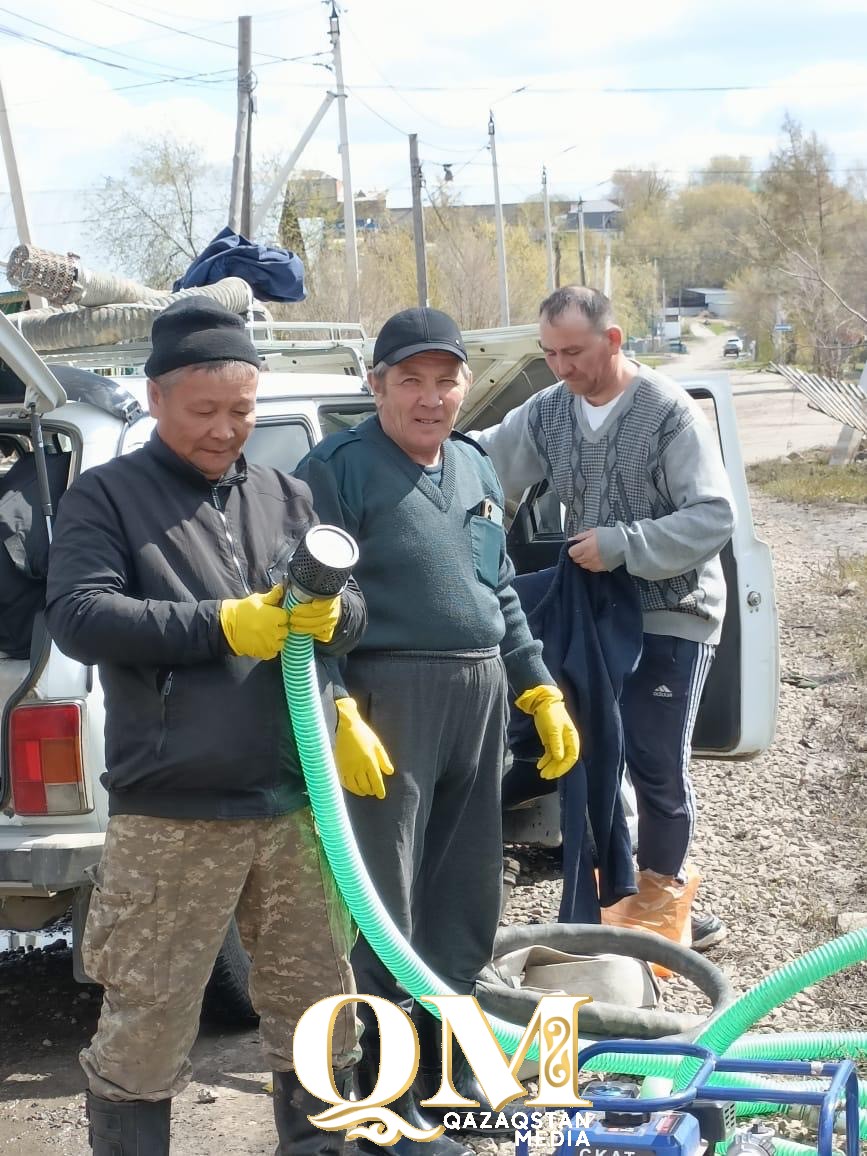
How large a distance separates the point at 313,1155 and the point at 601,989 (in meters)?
1.23

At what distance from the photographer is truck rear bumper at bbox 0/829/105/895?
11.4 ft

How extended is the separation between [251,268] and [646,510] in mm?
2283

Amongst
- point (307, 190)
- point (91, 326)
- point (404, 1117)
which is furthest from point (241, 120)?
point (307, 190)

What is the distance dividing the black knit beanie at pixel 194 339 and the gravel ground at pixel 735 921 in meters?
1.94

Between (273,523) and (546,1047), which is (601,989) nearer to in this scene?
(546,1047)

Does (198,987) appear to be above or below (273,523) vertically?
below

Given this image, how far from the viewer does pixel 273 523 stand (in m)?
2.95

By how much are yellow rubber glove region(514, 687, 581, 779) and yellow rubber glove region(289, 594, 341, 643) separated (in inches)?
41.0

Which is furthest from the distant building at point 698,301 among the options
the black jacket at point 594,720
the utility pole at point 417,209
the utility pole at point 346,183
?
the black jacket at point 594,720

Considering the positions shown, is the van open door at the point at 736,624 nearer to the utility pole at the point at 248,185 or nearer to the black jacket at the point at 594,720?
the black jacket at the point at 594,720

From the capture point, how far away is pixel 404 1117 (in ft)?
10.8

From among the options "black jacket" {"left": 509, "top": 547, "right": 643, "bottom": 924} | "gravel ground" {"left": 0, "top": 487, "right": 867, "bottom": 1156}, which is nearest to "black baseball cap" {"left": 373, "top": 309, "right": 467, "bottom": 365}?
"black jacket" {"left": 509, "top": 547, "right": 643, "bottom": 924}

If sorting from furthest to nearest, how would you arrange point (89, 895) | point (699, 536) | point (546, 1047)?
point (699, 536), point (89, 895), point (546, 1047)

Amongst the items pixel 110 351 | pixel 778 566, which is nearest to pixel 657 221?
pixel 778 566
